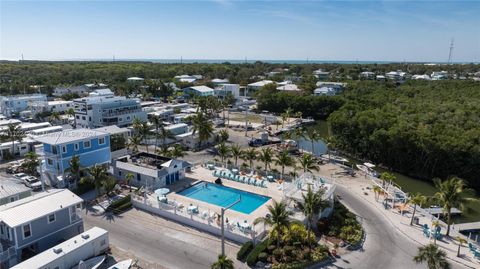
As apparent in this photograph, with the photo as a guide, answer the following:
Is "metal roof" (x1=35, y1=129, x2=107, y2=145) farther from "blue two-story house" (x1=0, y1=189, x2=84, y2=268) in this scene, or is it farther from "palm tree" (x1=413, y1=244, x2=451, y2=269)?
"palm tree" (x1=413, y1=244, x2=451, y2=269)

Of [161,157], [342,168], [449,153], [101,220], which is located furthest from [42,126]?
[449,153]

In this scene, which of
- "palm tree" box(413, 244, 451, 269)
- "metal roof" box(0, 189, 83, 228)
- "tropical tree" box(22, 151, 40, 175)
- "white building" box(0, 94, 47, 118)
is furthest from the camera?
"white building" box(0, 94, 47, 118)

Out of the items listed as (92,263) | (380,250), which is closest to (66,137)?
(92,263)

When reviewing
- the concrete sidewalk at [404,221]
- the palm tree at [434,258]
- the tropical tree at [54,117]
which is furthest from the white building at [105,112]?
the palm tree at [434,258]

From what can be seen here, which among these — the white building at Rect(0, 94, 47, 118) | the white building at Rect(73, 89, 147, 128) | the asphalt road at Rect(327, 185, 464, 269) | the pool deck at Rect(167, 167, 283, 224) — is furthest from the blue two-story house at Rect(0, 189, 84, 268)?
the white building at Rect(0, 94, 47, 118)

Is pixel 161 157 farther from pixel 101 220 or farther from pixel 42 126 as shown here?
pixel 42 126

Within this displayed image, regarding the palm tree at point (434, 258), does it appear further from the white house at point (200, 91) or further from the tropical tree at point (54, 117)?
the white house at point (200, 91)

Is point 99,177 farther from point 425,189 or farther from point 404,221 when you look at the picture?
point 425,189
